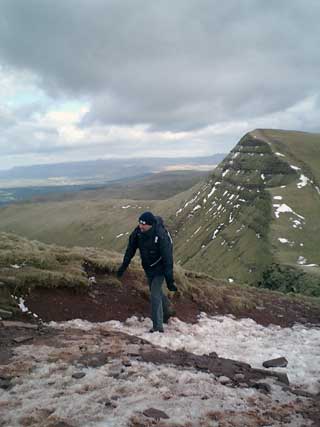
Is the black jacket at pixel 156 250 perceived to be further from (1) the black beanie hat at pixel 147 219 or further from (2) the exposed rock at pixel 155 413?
(2) the exposed rock at pixel 155 413

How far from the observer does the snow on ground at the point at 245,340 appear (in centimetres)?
1049

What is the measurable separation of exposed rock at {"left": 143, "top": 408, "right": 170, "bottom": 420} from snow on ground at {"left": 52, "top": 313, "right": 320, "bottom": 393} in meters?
3.93

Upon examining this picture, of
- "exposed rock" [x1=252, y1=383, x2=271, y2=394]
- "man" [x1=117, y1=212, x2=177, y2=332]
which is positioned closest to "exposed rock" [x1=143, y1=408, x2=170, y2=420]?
"exposed rock" [x1=252, y1=383, x2=271, y2=394]

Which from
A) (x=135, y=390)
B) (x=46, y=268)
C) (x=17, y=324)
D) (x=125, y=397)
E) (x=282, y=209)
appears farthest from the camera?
(x=282, y=209)

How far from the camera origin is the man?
12641 mm

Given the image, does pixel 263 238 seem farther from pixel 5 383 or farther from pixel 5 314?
pixel 5 383

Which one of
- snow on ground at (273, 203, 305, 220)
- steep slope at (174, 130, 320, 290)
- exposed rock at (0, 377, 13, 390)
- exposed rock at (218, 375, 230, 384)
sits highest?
exposed rock at (0, 377, 13, 390)

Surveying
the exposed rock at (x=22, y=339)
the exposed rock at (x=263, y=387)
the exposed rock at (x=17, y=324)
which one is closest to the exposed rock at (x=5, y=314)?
the exposed rock at (x=17, y=324)

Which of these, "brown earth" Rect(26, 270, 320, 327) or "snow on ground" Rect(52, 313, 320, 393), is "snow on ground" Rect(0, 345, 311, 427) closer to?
"snow on ground" Rect(52, 313, 320, 393)

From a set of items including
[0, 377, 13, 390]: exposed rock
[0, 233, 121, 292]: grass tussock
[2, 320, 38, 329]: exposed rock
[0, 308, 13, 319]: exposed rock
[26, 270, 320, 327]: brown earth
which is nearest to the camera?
[0, 377, 13, 390]: exposed rock

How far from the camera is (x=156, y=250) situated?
42.2 ft

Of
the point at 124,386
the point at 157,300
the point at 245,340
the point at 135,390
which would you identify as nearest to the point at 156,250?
the point at 157,300

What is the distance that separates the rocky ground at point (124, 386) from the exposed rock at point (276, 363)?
3.90ft

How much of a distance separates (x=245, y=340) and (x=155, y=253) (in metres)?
4.64
